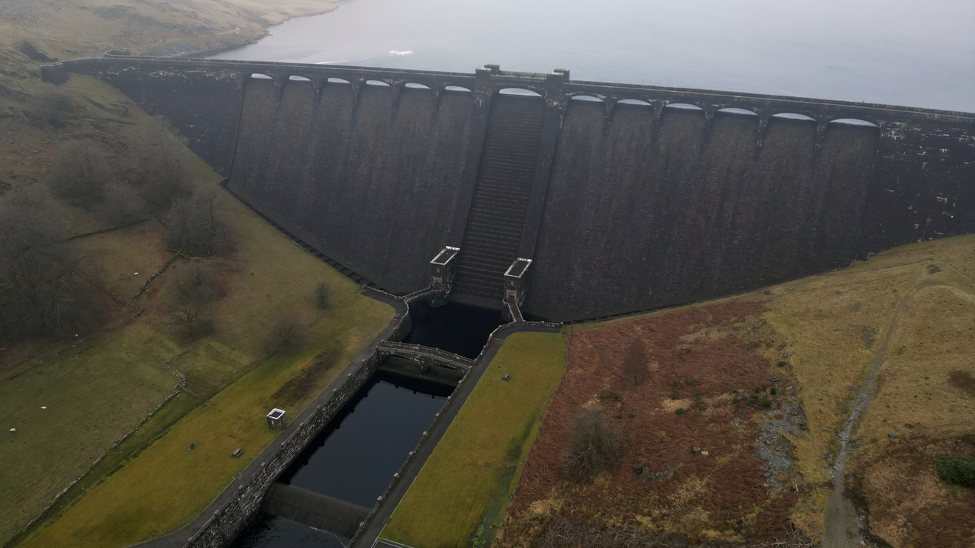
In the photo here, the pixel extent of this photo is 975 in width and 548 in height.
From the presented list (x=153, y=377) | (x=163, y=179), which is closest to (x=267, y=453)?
(x=153, y=377)

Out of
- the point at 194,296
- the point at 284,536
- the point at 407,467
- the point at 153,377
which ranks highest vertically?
the point at 194,296

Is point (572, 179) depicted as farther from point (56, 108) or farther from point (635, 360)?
point (56, 108)

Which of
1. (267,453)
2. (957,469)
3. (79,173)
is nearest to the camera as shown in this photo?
(957,469)

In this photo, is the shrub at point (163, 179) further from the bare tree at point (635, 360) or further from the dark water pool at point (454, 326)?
the bare tree at point (635, 360)

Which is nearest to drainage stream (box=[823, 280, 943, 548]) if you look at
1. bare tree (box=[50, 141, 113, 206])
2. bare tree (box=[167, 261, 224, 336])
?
bare tree (box=[167, 261, 224, 336])

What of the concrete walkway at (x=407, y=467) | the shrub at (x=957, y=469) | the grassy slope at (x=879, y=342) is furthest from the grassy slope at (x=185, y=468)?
the shrub at (x=957, y=469)

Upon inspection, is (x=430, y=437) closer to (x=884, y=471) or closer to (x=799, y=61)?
(x=884, y=471)

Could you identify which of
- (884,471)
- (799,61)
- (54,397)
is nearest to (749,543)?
(884,471)
